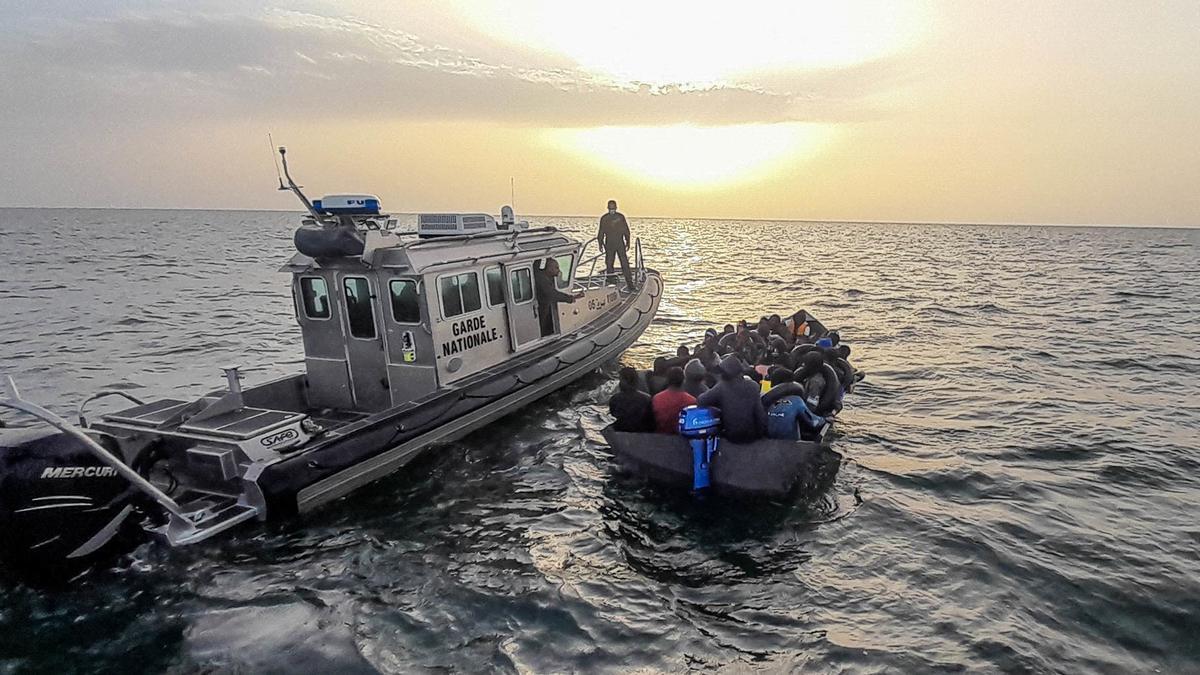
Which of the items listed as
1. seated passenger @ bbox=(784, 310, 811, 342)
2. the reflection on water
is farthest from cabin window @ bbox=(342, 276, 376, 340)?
seated passenger @ bbox=(784, 310, 811, 342)

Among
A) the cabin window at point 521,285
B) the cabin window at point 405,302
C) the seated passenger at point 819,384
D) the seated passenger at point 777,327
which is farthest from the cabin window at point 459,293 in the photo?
the seated passenger at point 777,327

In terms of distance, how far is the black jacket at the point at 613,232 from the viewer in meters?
15.3

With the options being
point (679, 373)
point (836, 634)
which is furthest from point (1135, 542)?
point (679, 373)

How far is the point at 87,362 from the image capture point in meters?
16.0

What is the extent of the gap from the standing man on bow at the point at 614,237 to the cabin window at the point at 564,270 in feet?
10.9

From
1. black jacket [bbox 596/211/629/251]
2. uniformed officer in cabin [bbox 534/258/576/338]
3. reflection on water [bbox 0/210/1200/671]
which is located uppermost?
black jacket [bbox 596/211/629/251]

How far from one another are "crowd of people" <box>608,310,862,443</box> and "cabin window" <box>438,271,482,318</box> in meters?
2.66

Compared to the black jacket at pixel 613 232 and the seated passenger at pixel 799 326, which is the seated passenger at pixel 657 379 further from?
the black jacket at pixel 613 232

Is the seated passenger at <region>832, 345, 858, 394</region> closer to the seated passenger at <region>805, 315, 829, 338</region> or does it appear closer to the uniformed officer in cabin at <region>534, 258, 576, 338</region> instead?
the seated passenger at <region>805, 315, 829, 338</region>

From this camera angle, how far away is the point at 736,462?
745cm

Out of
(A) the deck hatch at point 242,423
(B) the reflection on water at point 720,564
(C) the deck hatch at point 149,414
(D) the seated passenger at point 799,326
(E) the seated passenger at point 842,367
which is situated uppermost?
(C) the deck hatch at point 149,414

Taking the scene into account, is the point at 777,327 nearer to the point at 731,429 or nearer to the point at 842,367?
the point at 842,367

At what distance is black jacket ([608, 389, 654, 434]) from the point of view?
8039 mm

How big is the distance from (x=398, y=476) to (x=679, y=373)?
3848 mm
